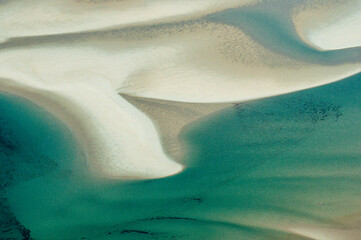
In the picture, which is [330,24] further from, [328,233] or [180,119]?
[328,233]

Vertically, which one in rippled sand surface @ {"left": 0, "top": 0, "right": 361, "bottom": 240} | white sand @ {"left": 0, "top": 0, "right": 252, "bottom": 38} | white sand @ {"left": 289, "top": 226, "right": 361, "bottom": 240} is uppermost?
white sand @ {"left": 0, "top": 0, "right": 252, "bottom": 38}

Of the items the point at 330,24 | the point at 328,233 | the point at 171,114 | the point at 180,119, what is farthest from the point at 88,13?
the point at 328,233

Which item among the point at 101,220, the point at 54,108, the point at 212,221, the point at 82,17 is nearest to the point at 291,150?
the point at 212,221

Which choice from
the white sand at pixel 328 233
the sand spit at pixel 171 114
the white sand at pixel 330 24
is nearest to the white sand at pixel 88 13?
the white sand at pixel 330 24

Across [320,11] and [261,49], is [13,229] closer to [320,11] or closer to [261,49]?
[261,49]

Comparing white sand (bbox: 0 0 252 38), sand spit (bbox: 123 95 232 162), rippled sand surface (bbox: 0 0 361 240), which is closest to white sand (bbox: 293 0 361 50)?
rippled sand surface (bbox: 0 0 361 240)

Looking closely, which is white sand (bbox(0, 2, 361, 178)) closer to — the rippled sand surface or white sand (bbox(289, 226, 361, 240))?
the rippled sand surface

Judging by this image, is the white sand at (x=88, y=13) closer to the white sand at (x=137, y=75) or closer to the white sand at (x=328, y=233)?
the white sand at (x=137, y=75)
